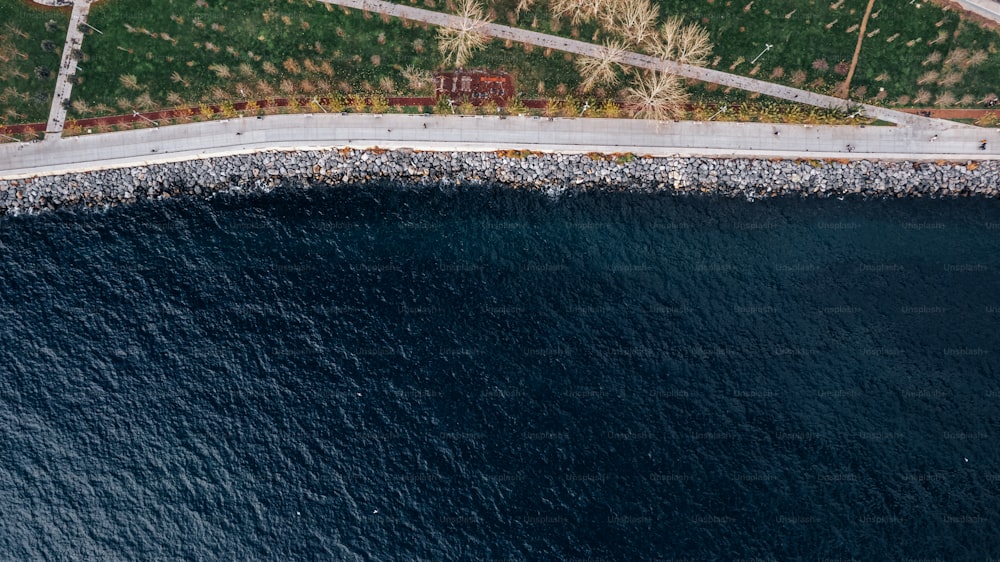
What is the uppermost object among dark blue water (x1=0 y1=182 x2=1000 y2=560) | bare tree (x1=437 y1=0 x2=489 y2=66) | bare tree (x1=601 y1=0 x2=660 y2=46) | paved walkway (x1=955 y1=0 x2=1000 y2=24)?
paved walkway (x1=955 y1=0 x2=1000 y2=24)

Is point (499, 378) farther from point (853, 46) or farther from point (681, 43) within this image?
point (853, 46)

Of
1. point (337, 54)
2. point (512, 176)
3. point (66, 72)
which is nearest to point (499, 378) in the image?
point (512, 176)

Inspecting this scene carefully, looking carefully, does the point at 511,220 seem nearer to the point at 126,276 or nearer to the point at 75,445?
the point at 126,276

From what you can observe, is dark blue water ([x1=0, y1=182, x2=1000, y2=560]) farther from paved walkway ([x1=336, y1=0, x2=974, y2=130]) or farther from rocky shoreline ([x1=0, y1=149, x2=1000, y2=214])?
paved walkway ([x1=336, y1=0, x2=974, y2=130])

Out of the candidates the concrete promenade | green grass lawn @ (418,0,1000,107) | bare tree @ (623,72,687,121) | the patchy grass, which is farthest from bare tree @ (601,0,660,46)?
the patchy grass

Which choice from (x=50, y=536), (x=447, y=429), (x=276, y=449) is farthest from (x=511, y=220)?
(x=50, y=536)

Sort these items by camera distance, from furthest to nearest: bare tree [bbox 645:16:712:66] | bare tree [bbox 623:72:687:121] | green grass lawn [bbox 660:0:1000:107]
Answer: green grass lawn [bbox 660:0:1000:107]
bare tree [bbox 645:16:712:66]
bare tree [bbox 623:72:687:121]
